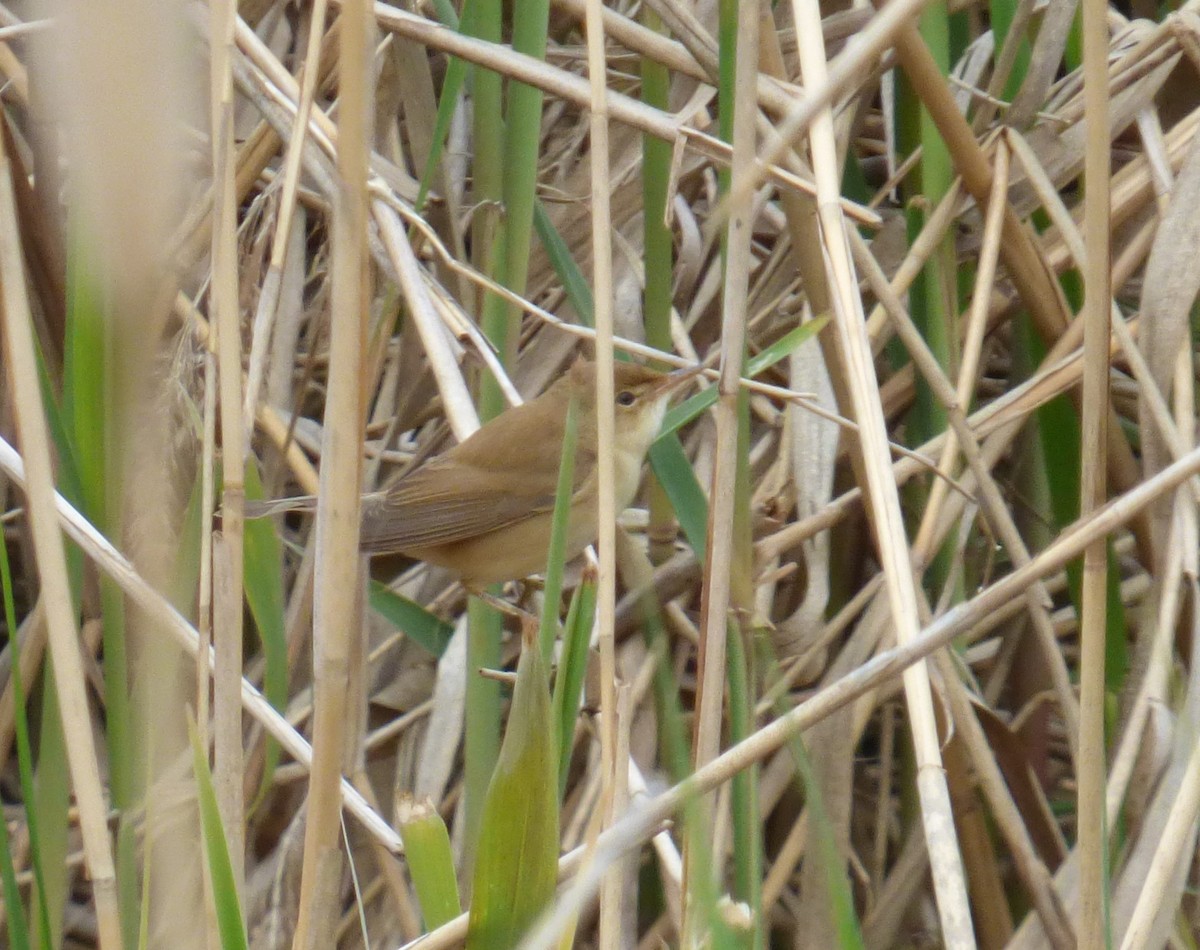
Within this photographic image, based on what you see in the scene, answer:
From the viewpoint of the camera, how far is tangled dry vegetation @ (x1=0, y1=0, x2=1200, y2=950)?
1.05m

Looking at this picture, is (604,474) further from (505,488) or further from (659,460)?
(505,488)

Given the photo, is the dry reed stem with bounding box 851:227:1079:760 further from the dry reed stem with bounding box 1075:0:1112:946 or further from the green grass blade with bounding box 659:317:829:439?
the dry reed stem with bounding box 1075:0:1112:946

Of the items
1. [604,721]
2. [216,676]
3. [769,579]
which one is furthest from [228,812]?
[769,579]

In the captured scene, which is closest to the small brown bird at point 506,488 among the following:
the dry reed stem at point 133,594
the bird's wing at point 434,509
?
the bird's wing at point 434,509

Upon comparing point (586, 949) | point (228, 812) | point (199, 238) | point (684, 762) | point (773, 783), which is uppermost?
point (199, 238)

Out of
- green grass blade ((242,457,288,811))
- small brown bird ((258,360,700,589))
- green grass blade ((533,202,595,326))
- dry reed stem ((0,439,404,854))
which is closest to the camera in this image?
dry reed stem ((0,439,404,854))

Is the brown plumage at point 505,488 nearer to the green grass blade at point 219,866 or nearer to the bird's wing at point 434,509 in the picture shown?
the bird's wing at point 434,509

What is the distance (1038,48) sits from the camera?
2076 mm

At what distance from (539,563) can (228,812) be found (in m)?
1.34

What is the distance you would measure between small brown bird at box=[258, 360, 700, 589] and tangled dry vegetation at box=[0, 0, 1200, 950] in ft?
0.38

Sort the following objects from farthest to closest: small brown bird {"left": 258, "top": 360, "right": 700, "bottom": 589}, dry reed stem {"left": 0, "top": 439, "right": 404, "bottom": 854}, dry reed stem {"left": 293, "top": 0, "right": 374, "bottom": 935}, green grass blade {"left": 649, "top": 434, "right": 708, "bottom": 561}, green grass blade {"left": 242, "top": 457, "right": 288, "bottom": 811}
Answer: small brown bird {"left": 258, "top": 360, "right": 700, "bottom": 589}, green grass blade {"left": 649, "top": 434, "right": 708, "bottom": 561}, green grass blade {"left": 242, "top": 457, "right": 288, "bottom": 811}, dry reed stem {"left": 0, "top": 439, "right": 404, "bottom": 854}, dry reed stem {"left": 293, "top": 0, "right": 374, "bottom": 935}

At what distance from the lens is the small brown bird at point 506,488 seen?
7.36 feet

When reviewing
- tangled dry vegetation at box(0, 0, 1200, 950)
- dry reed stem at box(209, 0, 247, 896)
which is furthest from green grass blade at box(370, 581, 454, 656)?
dry reed stem at box(209, 0, 247, 896)

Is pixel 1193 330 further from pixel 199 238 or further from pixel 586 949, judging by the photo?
Answer: pixel 199 238
